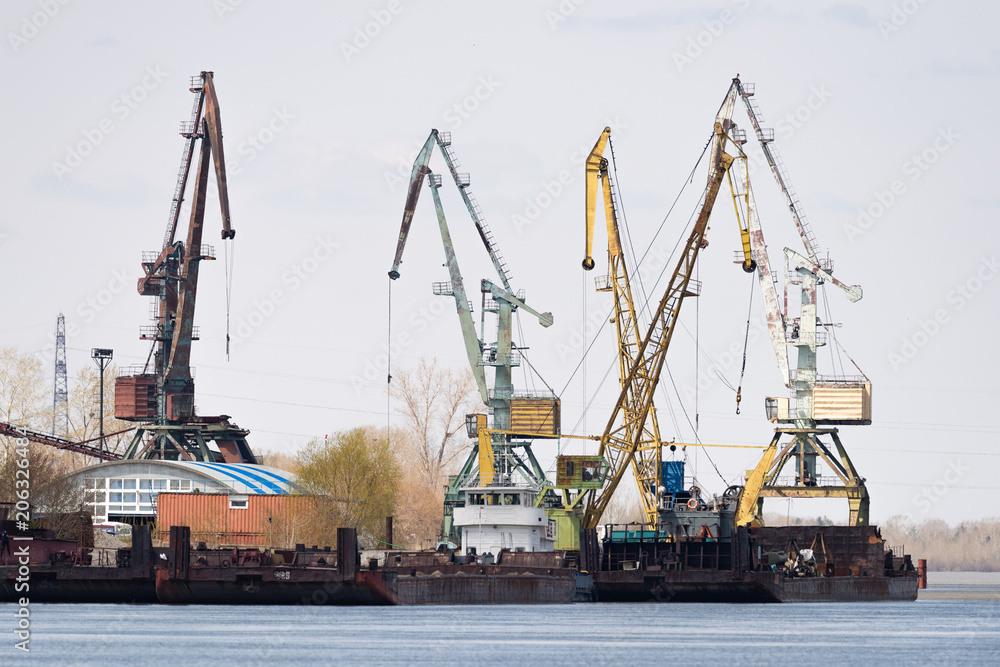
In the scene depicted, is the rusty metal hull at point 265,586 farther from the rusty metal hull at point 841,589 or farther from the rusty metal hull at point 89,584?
the rusty metal hull at point 841,589

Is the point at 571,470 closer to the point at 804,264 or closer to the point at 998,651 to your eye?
the point at 804,264

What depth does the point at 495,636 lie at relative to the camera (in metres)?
84.6

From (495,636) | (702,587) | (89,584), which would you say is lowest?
(495,636)

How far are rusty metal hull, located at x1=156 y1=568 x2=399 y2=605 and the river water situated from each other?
40.9 inches

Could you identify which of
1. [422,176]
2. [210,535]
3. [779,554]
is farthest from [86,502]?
[779,554]

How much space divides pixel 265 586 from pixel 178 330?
54.3 meters

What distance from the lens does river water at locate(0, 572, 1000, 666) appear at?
247ft

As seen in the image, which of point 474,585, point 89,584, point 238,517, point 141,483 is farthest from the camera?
point 141,483

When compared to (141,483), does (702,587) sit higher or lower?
lower

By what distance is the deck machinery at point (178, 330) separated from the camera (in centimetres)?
14912

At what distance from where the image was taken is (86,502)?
129250 mm

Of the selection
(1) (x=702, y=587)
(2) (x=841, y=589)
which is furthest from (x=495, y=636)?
(2) (x=841, y=589)

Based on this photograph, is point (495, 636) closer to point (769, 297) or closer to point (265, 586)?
point (265, 586)

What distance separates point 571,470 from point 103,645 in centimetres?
5115
